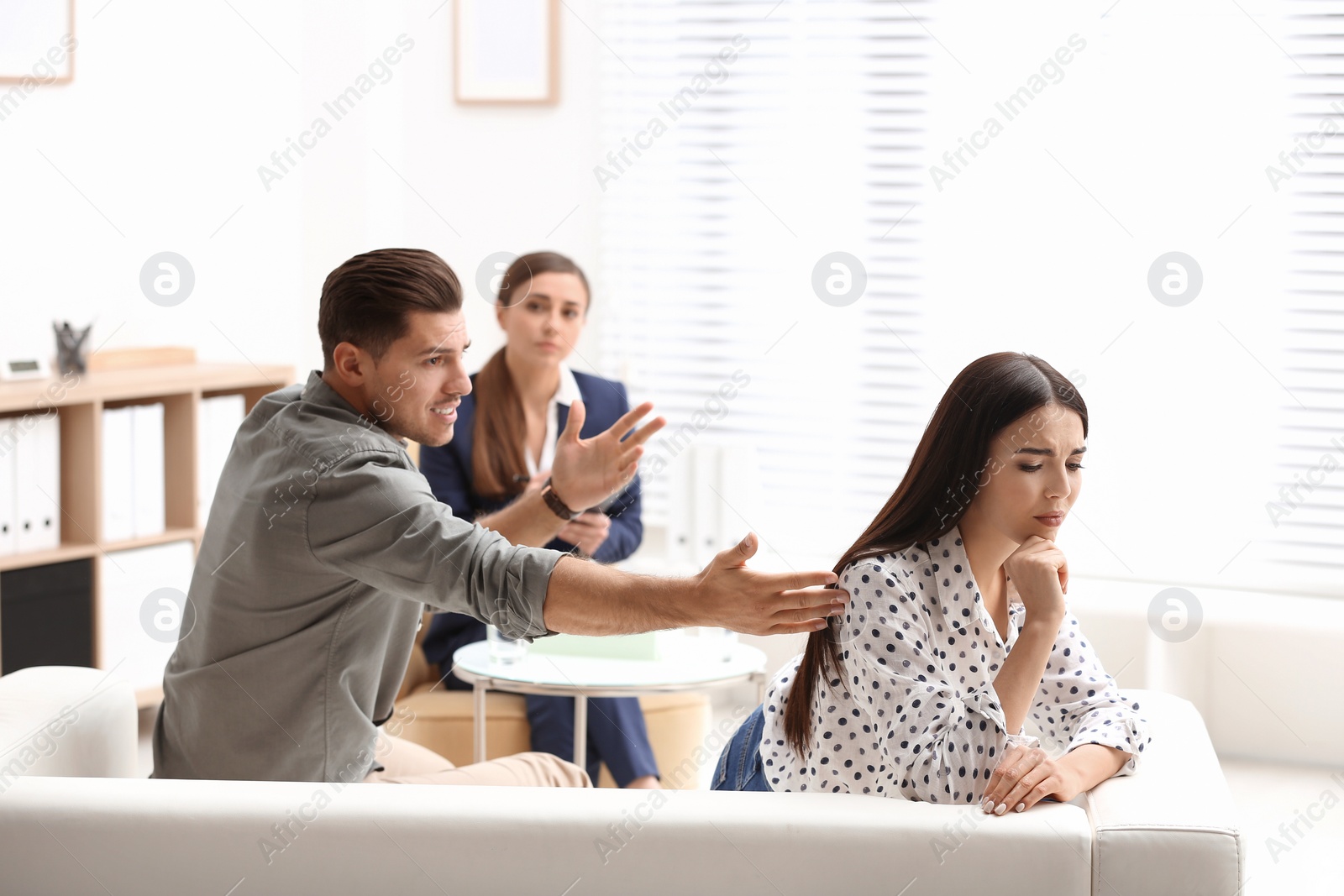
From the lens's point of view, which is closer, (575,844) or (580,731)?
(575,844)

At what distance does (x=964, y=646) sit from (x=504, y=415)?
1633 mm

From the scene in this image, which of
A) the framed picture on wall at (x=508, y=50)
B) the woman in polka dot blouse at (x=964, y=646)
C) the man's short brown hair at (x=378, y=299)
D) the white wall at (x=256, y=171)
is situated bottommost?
the woman in polka dot blouse at (x=964, y=646)

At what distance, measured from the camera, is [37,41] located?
3.64m

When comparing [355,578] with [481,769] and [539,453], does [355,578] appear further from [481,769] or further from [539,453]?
[539,453]

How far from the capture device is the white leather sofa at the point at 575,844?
1604 millimetres

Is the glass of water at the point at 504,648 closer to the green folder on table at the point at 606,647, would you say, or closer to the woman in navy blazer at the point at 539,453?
the green folder on table at the point at 606,647

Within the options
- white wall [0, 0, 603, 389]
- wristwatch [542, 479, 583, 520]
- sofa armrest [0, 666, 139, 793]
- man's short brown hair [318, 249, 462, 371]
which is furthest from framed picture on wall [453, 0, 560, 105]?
sofa armrest [0, 666, 139, 793]

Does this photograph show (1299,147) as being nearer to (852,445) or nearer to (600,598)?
(852,445)

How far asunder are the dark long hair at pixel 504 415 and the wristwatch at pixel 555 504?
92 cm

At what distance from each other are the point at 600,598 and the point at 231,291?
2.92 metres

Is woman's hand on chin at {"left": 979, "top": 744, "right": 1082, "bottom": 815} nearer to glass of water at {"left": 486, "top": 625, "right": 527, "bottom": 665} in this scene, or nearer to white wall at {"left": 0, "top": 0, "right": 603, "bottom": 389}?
glass of water at {"left": 486, "top": 625, "right": 527, "bottom": 665}

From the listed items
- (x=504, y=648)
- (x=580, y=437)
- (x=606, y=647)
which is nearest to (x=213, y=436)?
(x=580, y=437)

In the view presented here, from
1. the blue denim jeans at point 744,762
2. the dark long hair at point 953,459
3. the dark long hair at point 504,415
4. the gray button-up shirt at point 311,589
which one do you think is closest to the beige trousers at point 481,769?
the gray button-up shirt at point 311,589

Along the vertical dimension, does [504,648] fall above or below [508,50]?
below
